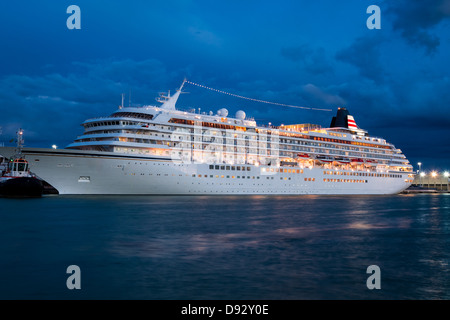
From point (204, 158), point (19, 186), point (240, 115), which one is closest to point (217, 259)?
point (204, 158)

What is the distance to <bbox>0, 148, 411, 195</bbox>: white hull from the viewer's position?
51000mm

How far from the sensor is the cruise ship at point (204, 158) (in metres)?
52.2

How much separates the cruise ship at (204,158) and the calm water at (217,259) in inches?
852

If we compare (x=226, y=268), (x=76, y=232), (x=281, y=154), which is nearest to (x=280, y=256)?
(x=226, y=268)

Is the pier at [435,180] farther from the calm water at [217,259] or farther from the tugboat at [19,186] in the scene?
the calm water at [217,259]

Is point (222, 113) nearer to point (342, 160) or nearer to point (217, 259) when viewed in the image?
point (342, 160)

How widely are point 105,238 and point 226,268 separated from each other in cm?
982

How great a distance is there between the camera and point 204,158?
62719 mm

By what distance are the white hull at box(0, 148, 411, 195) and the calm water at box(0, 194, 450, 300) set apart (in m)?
21.0

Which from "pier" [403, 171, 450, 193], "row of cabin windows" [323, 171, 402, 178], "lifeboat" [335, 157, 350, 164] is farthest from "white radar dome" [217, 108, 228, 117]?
"pier" [403, 171, 450, 193]

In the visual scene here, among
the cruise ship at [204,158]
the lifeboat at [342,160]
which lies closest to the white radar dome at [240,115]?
the cruise ship at [204,158]

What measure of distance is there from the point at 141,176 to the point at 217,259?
128 feet

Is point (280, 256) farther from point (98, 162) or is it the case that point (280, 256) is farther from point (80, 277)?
point (98, 162)

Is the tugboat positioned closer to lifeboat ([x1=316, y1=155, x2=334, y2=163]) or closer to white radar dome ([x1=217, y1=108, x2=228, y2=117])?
white radar dome ([x1=217, y1=108, x2=228, y2=117])
